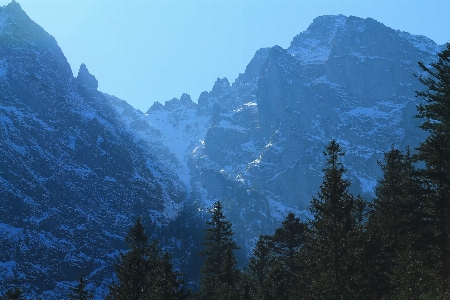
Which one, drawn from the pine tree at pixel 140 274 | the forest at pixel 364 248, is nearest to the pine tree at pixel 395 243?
the forest at pixel 364 248

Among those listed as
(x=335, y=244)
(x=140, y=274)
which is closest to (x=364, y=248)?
(x=335, y=244)

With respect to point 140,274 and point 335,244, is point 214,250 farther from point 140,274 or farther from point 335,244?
point 335,244

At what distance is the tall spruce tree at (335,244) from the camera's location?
24.7 m

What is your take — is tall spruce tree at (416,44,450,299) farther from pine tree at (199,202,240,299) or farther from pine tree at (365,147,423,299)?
pine tree at (199,202,240,299)

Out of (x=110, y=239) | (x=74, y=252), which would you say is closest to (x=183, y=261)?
(x=110, y=239)

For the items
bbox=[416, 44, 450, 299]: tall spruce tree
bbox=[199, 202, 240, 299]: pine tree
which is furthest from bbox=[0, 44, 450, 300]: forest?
bbox=[199, 202, 240, 299]: pine tree

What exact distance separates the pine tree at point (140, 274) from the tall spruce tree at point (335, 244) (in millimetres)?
10624

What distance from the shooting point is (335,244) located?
25.6 metres

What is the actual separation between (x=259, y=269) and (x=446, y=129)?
75.5 feet

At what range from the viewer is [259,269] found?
46.4 metres

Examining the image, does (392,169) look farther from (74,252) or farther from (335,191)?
(74,252)

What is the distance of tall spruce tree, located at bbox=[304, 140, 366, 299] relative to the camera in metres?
24.7

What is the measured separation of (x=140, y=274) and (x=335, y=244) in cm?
1358

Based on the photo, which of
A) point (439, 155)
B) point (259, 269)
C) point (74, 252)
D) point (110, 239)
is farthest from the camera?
point (110, 239)
